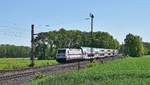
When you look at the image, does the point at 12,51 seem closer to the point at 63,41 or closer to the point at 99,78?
the point at 63,41

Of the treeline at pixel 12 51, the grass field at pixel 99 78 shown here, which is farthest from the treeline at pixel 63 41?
the grass field at pixel 99 78

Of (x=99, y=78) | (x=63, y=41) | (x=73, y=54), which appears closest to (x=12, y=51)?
(x=63, y=41)

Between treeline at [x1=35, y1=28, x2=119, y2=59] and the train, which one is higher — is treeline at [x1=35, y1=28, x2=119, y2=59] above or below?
above

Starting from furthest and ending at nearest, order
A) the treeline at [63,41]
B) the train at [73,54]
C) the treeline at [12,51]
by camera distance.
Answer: the treeline at [12,51], the treeline at [63,41], the train at [73,54]

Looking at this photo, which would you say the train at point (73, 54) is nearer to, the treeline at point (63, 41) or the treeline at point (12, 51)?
the treeline at point (63, 41)

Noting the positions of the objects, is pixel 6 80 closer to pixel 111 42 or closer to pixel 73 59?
pixel 73 59

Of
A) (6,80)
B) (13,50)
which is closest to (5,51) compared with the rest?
(13,50)

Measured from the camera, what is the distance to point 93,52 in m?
93.5

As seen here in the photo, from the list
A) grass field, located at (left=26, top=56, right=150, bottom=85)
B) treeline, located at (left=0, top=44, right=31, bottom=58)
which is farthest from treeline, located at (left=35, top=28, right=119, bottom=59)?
grass field, located at (left=26, top=56, right=150, bottom=85)

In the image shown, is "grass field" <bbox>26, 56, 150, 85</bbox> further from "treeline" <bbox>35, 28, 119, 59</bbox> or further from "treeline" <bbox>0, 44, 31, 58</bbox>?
"treeline" <bbox>0, 44, 31, 58</bbox>

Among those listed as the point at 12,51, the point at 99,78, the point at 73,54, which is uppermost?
the point at 12,51

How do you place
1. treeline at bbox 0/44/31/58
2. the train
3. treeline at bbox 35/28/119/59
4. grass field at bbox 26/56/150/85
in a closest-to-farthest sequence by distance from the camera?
grass field at bbox 26/56/150/85
the train
treeline at bbox 35/28/119/59
treeline at bbox 0/44/31/58


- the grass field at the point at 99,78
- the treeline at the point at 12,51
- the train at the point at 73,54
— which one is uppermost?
the treeline at the point at 12,51

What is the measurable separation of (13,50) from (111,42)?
140 feet
